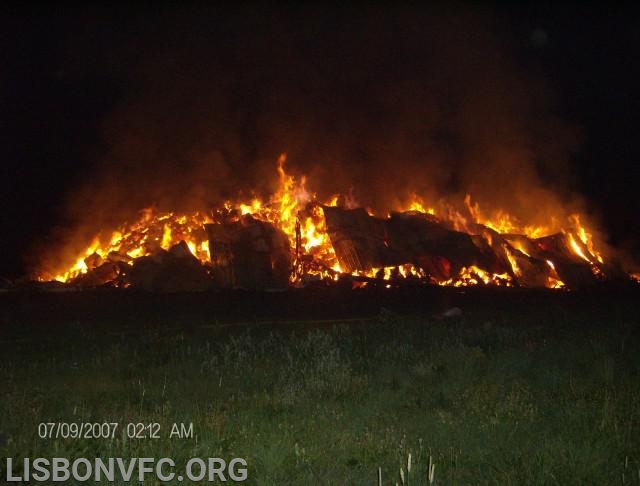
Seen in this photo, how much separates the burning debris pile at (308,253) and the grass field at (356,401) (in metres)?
12.5

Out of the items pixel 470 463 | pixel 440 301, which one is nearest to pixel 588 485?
pixel 470 463

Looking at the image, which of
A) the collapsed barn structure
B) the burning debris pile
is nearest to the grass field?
the collapsed barn structure

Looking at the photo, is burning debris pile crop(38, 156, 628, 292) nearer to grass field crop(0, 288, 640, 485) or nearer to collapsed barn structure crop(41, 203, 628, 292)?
collapsed barn structure crop(41, 203, 628, 292)

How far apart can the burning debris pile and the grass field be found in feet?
41.1

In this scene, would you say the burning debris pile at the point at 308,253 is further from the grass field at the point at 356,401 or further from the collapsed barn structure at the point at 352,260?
the grass field at the point at 356,401

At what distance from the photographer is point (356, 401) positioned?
6965 millimetres

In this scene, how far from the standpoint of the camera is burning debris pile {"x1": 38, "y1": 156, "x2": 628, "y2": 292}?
24.8 metres

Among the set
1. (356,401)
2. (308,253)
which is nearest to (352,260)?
(308,253)

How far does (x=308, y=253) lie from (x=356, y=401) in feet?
67.5

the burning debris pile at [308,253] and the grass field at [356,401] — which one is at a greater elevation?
the burning debris pile at [308,253]

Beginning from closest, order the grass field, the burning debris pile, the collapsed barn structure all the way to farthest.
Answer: the grass field
the collapsed barn structure
the burning debris pile

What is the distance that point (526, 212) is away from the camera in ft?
117

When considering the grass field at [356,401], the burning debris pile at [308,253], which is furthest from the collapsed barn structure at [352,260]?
the grass field at [356,401]

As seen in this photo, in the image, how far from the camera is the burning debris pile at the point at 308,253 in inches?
974
